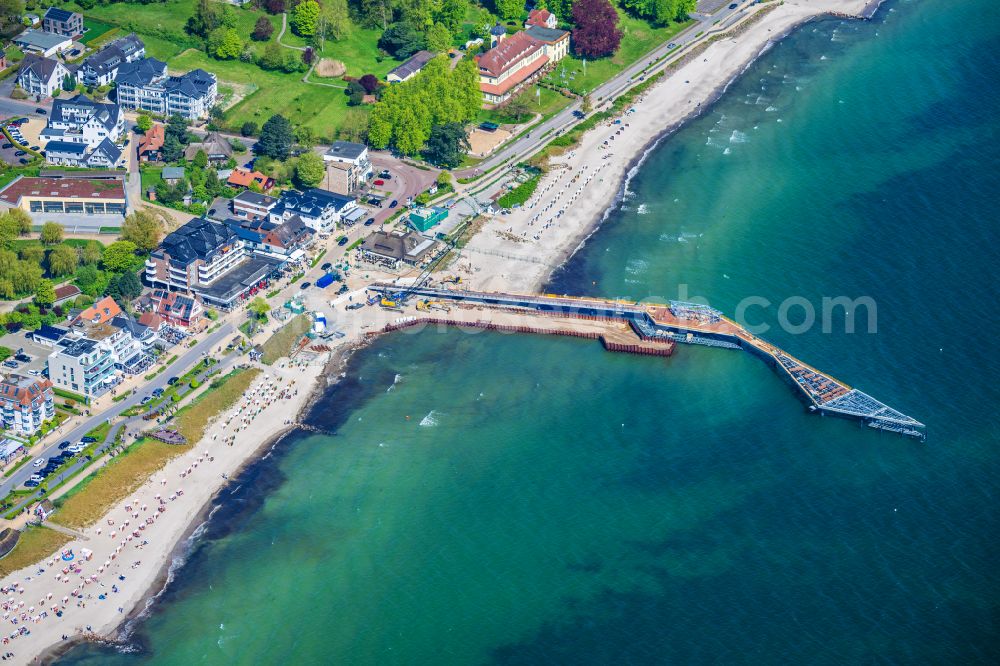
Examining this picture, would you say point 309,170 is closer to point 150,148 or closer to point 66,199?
point 150,148

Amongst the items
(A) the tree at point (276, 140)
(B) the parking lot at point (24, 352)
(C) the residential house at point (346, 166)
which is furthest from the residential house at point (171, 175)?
(B) the parking lot at point (24, 352)

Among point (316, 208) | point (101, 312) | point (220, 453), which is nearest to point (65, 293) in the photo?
point (101, 312)

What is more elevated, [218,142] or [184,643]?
[218,142]

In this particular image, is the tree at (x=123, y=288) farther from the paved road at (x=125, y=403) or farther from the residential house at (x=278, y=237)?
the residential house at (x=278, y=237)

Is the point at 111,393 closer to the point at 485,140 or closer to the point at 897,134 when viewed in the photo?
the point at 485,140

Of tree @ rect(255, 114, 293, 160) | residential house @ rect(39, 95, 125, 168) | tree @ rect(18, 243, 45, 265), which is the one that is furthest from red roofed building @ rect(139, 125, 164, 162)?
tree @ rect(18, 243, 45, 265)

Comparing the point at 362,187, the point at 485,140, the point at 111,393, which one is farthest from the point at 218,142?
the point at 111,393
